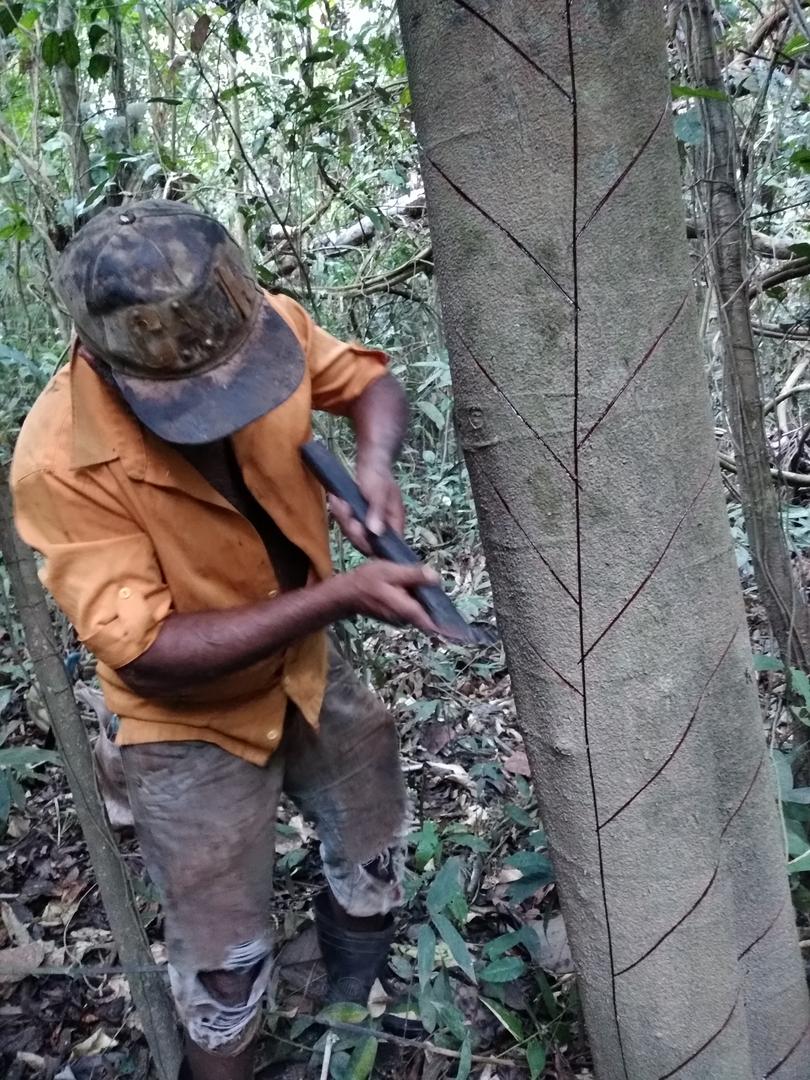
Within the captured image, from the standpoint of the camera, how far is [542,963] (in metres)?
1.93

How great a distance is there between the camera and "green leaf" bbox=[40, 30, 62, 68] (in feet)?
7.83

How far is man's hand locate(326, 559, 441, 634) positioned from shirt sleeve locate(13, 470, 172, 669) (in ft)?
1.12

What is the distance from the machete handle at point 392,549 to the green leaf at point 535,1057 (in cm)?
96

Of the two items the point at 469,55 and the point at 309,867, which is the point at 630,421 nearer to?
the point at 469,55

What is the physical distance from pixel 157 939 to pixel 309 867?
440 millimetres

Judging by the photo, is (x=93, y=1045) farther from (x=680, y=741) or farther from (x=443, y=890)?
(x=680, y=741)

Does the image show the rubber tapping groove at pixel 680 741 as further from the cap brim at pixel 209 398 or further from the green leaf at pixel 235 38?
the green leaf at pixel 235 38

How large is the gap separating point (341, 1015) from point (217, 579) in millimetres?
1010

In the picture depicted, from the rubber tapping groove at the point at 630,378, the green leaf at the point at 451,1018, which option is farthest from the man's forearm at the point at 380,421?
the green leaf at the point at 451,1018

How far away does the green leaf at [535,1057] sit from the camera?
169 cm

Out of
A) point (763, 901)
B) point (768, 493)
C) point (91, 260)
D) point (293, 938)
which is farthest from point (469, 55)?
point (293, 938)

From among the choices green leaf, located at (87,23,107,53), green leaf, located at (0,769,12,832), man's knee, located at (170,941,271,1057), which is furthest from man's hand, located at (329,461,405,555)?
green leaf, located at (87,23,107,53)

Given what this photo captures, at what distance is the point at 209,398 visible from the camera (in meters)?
1.35

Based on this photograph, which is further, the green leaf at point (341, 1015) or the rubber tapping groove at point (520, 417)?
the green leaf at point (341, 1015)
